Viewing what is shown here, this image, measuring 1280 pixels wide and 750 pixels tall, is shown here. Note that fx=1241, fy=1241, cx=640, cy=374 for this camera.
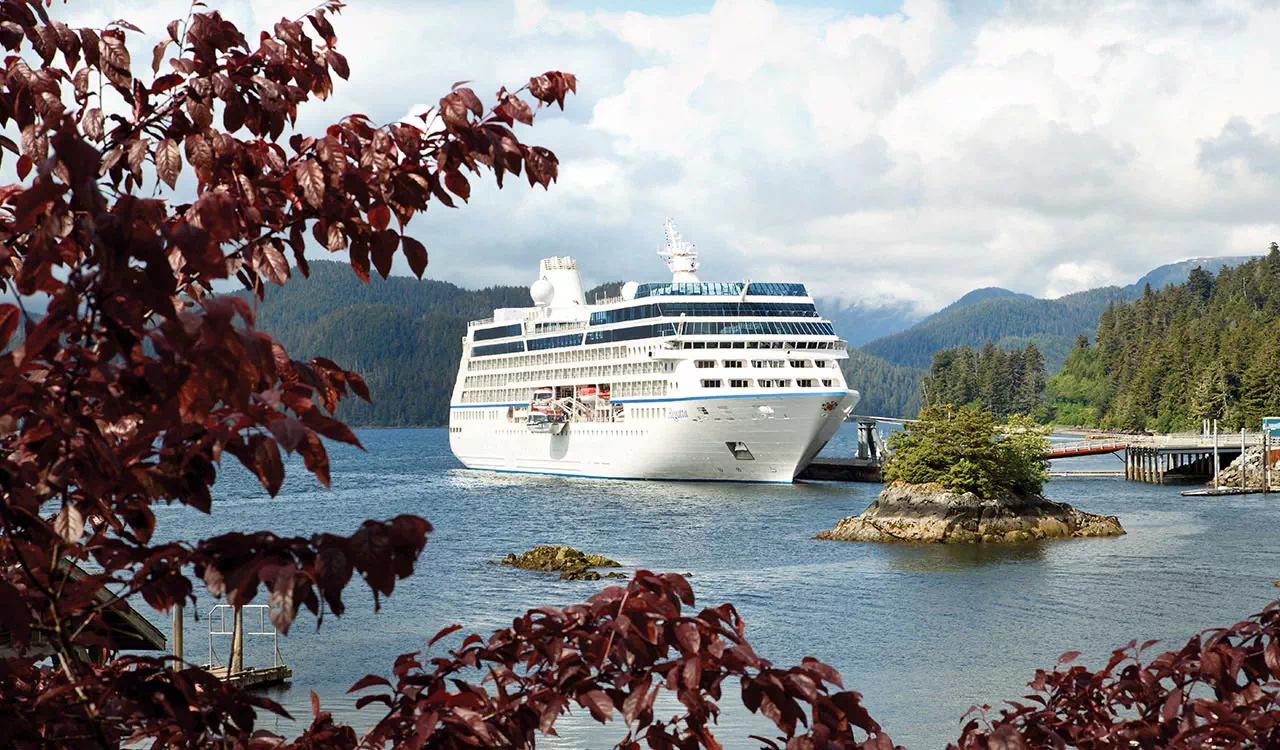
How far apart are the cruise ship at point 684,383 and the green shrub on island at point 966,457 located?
12346 millimetres

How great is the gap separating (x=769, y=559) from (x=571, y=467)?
35.2 m

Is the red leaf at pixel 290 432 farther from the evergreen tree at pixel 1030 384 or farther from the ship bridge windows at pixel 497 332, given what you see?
the evergreen tree at pixel 1030 384

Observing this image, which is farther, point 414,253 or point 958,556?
point 958,556

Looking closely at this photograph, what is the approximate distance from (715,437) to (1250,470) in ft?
97.4

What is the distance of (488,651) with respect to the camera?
3410 millimetres

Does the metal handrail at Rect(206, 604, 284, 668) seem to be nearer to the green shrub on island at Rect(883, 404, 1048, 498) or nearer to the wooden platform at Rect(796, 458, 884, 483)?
the green shrub on island at Rect(883, 404, 1048, 498)

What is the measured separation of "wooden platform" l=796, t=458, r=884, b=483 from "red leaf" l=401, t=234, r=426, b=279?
231ft

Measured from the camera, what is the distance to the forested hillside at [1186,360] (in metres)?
99.2

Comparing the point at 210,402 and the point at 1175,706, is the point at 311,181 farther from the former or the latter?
the point at 1175,706

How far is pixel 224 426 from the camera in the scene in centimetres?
252

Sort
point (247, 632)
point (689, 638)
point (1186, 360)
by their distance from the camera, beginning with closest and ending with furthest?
point (689, 638) → point (247, 632) → point (1186, 360)

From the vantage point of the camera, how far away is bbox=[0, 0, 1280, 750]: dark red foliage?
2346 millimetres

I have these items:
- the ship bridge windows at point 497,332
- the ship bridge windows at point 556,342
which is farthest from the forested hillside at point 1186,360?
the ship bridge windows at point 497,332

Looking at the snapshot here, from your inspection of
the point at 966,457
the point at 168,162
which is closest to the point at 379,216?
the point at 168,162
